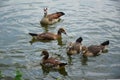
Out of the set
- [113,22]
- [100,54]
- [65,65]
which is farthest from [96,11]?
[65,65]

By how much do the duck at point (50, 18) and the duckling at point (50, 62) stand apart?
3840 mm

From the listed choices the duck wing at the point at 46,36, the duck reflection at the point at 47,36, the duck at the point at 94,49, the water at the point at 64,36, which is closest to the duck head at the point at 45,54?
the water at the point at 64,36

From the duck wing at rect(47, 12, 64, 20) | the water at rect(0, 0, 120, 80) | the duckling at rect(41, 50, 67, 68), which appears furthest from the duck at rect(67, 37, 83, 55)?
the duck wing at rect(47, 12, 64, 20)

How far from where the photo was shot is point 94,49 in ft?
46.0

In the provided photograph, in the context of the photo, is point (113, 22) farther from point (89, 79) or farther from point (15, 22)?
point (89, 79)

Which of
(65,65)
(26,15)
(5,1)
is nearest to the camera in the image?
(65,65)

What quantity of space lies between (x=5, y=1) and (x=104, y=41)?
6.58 metres

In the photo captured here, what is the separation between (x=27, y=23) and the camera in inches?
667

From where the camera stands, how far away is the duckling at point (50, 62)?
42.8ft

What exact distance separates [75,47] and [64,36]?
1.96 metres

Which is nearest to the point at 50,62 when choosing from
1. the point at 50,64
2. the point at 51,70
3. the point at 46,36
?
the point at 50,64

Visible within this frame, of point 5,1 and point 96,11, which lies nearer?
point 96,11

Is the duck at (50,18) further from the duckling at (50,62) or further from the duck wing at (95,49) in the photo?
the duckling at (50,62)

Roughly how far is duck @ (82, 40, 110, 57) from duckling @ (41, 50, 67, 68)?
115 cm
